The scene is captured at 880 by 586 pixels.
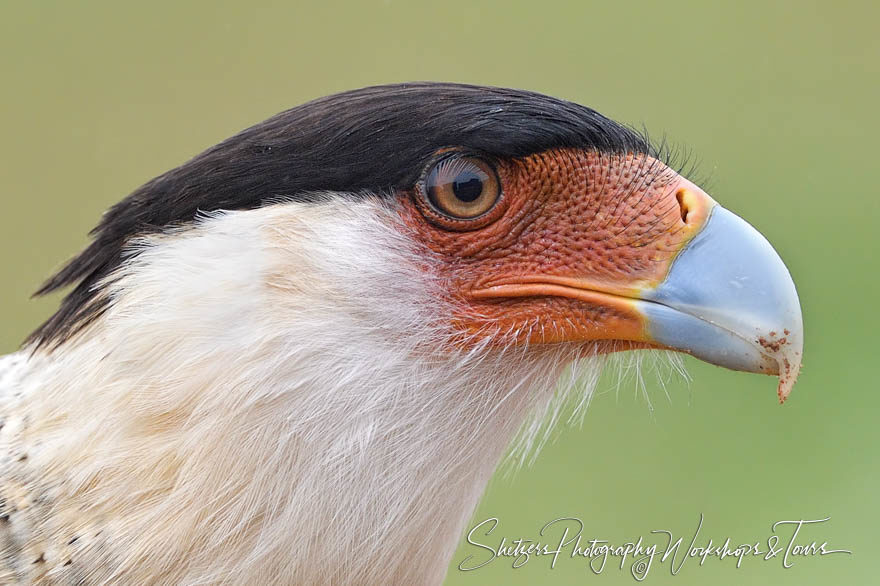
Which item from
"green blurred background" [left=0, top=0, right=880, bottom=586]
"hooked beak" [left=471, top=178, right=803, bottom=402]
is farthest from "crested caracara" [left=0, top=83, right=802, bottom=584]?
"green blurred background" [left=0, top=0, right=880, bottom=586]

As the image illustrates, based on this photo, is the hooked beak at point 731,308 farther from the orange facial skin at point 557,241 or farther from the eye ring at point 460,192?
the eye ring at point 460,192

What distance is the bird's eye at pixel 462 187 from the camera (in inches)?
77.6

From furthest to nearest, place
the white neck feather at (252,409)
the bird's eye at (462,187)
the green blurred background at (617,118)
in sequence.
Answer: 1. the green blurred background at (617,118)
2. the bird's eye at (462,187)
3. the white neck feather at (252,409)

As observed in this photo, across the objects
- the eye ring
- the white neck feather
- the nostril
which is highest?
the eye ring

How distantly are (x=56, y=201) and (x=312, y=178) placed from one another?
429cm

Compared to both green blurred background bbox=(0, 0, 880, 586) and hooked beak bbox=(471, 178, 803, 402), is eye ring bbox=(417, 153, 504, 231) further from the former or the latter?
green blurred background bbox=(0, 0, 880, 586)

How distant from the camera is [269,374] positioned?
6.11 ft

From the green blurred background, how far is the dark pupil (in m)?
2.73

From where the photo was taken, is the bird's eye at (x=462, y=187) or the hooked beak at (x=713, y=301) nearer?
the hooked beak at (x=713, y=301)

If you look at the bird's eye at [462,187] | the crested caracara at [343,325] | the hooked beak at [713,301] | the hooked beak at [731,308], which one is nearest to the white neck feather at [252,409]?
the crested caracara at [343,325]

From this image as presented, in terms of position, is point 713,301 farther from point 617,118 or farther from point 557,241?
point 617,118

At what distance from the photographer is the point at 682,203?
2020 mm

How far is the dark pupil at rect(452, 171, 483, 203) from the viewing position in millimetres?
1994

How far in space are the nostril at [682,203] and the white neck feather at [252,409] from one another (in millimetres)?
530
